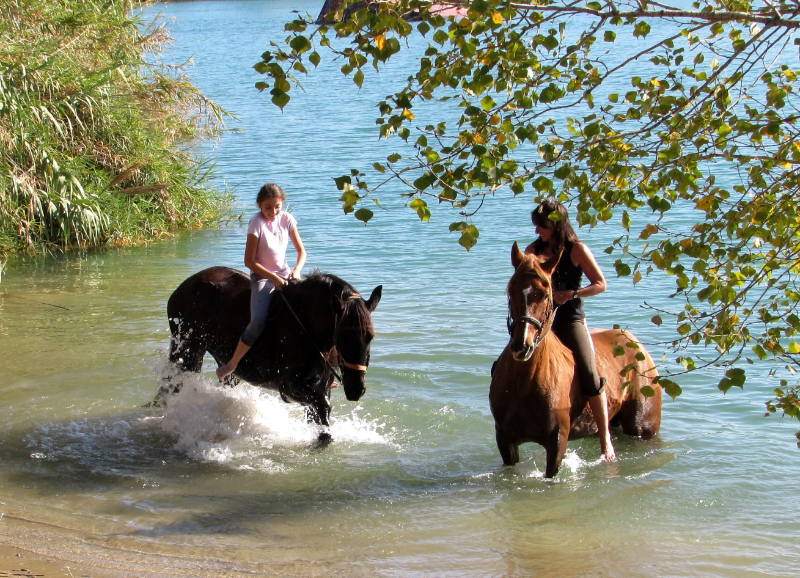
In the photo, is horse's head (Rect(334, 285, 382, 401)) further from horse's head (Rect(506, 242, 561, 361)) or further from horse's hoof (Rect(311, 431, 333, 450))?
horse's head (Rect(506, 242, 561, 361))

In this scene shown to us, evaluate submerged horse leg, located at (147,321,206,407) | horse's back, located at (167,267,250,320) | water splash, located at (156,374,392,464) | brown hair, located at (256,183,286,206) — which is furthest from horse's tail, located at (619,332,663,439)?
submerged horse leg, located at (147,321,206,407)

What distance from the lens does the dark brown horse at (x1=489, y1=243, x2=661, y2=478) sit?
5422 millimetres

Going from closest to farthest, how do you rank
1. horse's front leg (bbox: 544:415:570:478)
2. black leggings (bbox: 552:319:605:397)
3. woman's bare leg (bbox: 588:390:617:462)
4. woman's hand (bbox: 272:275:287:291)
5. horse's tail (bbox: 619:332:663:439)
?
horse's front leg (bbox: 544:415:570:478), black leggings (bbox: 552:319:605:397), woman's bare leg (bbox: 588:390:617:462), horse's tail (bbox: 619:332:663:439), woman's hand (bbox: 272:275:287:291)

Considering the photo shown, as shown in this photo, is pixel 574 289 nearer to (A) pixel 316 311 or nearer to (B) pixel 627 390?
(B) pixel 627 390

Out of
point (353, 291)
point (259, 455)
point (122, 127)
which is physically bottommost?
point (259, 455)

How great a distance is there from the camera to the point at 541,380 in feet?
19.3

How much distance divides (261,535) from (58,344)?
592 cm

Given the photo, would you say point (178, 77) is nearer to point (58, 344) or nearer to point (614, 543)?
point (58, 344)

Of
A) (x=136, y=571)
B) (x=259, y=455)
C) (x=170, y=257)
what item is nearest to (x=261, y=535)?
(x=136, y=571)

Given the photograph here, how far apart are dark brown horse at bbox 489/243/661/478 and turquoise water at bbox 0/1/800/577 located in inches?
19.0

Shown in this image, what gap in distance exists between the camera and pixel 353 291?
6.81 meters

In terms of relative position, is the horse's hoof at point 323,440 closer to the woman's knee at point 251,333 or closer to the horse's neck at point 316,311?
the horse's neck at point 316,311

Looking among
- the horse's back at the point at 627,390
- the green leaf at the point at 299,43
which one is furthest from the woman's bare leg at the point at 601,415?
the green leaf at the point at 299,43

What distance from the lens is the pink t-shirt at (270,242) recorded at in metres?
7.20
